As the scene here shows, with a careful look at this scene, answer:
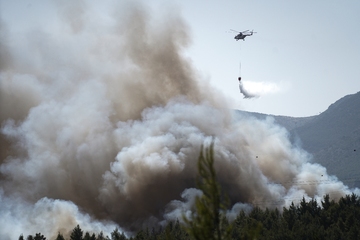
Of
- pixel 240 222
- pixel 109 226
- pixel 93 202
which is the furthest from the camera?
pixel 93 202

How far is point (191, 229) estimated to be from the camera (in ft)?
68.0

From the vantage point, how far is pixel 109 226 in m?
109

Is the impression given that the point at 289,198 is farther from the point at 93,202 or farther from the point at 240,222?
the point at 93,202

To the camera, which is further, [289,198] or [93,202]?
[289,198]

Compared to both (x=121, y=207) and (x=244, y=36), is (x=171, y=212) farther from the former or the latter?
(x=244, y=36)

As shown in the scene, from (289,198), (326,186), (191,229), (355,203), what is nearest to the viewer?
(191,229)

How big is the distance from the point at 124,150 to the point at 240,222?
48754 mm

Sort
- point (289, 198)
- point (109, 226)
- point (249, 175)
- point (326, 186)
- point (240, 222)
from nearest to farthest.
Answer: point (240, 222) → point (109, 226) → point (249, 175) → point (289, 198) → point (326, 186)

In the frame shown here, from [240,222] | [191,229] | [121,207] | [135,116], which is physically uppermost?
[135,116]

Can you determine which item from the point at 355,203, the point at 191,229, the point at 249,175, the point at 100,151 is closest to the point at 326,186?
the point at 249,175

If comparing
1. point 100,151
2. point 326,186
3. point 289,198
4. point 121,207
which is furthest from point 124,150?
point 326,186

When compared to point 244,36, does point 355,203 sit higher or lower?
lower

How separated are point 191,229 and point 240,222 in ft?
257

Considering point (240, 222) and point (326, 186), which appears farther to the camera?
point (326, 186)
